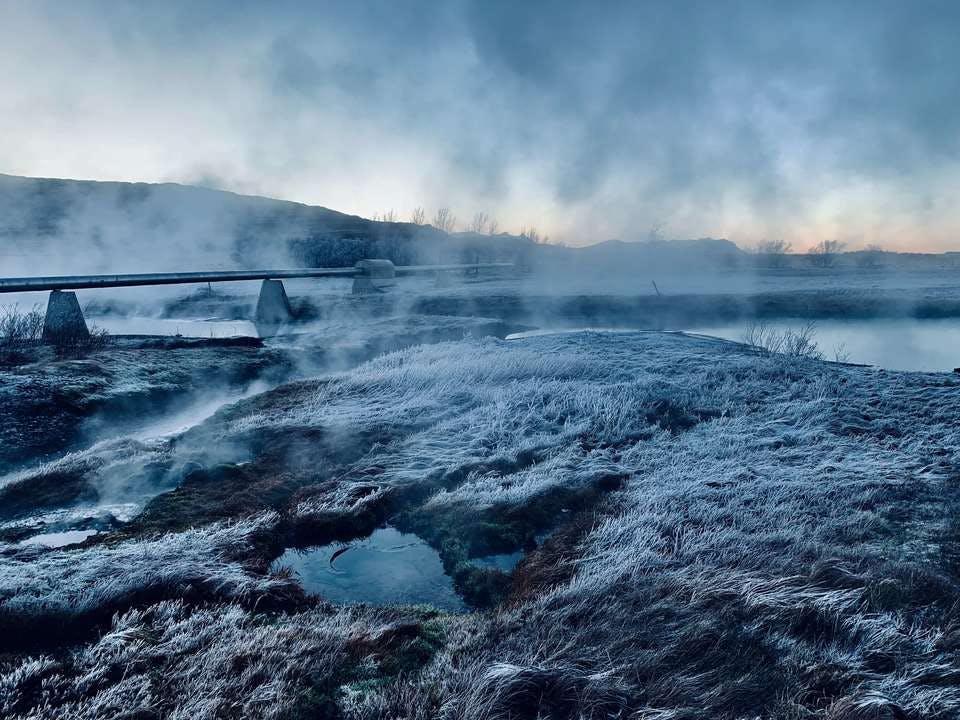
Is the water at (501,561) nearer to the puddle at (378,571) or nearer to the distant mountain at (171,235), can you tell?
the puddle at (378,571)

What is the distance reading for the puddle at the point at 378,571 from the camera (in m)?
5.54

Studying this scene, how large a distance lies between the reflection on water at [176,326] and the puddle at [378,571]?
17.5 m

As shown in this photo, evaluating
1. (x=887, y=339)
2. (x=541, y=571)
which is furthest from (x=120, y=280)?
(x=887, y=339)

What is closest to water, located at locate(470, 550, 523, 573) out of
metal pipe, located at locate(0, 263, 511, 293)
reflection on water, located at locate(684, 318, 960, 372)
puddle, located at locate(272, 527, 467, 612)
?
puddle, located at locate(272, 527, 467, 612)

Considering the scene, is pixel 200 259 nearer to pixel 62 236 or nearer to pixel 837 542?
pixel 62 236

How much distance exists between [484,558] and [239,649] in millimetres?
2887

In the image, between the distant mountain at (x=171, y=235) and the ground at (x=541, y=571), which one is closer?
the ground at (x=541, y=571)

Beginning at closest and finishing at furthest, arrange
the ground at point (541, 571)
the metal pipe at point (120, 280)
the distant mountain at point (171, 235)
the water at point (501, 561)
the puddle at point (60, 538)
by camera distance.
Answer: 1. the ground at point (541, 571)
2. the water at point (501, 561)
3. the puddle at point (60, 538)
4. the metal pipe at point (120, 280)
5. the distant mountain at point (171, 235)

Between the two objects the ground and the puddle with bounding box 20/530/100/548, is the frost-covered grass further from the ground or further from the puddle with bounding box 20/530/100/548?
the puddle with bounding box 20/530/100/548

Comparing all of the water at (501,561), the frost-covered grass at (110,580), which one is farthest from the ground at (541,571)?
the water at (501,561)

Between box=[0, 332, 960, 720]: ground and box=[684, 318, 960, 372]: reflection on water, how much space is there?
34.1ft

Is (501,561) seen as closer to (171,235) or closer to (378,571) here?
(378,571)

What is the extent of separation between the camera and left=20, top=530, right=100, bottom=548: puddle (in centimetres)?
624

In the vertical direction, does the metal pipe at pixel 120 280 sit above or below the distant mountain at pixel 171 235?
below
